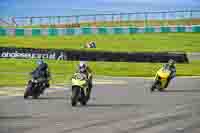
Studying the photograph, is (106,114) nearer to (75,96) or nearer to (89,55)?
(75,96)

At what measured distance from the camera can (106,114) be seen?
627 inches

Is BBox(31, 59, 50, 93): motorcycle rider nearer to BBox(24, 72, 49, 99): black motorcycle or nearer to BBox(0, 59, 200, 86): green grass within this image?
BBox(24, 72, 49, 99): black motorcycle

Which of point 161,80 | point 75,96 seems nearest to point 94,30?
point 161,80

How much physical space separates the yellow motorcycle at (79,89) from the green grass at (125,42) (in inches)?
1539

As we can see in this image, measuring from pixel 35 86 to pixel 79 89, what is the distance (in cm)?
304

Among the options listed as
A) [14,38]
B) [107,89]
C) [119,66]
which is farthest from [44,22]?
[107,89]

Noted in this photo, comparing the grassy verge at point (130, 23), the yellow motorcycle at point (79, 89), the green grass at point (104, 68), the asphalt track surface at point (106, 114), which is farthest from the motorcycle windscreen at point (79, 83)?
the grassy verge at point (130, 23)

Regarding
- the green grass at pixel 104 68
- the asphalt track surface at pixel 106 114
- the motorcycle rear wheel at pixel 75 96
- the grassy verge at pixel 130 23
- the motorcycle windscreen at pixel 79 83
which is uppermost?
the grassy verge at pixel 130 23

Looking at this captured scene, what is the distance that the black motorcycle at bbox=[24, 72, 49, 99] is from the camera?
20.5 meters

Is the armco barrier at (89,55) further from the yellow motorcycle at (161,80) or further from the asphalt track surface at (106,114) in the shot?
the asphalt track surface at (106,114)

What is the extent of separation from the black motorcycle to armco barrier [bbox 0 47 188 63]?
73.1 ft

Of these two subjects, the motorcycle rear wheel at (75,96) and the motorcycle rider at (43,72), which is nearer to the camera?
the motorcycle rear wheel at (75,96)

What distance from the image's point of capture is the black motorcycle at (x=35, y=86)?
20.5 metres

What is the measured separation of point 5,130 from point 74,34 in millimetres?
58314
